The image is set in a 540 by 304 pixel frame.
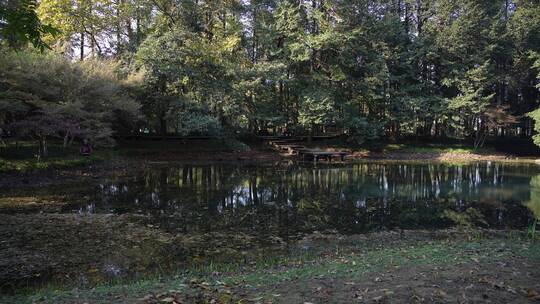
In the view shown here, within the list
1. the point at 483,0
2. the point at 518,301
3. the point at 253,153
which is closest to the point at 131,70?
the point at 253,153

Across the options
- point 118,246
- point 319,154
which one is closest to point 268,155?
point 319,154

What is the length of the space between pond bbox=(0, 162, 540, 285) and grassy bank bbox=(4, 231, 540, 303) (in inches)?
60.8

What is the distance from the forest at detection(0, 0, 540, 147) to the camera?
29.8m

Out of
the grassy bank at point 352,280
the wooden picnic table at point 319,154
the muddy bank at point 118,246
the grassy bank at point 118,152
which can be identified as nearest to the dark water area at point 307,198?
the muddy bank at point 118,246

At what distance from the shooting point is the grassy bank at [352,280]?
16.6 feet

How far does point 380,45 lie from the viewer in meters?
39.1

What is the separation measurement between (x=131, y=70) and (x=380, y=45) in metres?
22.7

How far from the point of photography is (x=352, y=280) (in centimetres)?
585

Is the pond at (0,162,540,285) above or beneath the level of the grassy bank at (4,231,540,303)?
beneath

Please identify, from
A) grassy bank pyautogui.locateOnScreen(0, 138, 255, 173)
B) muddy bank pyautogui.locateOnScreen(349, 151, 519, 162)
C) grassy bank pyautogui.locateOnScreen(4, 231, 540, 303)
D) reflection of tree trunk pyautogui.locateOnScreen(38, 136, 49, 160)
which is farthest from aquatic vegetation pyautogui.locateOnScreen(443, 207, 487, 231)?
muddy bank pyautogui.locateOnScreen(349, 151, 519, 162)

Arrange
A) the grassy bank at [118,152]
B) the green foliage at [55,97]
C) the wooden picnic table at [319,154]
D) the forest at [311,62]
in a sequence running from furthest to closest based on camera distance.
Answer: the wooden picnic table at [319,154]
the forest at [311,62]
the grassy bank at [118,152]
the green foliage at [55,97]

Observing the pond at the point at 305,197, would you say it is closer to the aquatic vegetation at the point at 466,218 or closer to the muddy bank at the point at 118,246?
the aquatic vegetation at the point at 466,218

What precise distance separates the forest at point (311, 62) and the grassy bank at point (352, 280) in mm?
19953

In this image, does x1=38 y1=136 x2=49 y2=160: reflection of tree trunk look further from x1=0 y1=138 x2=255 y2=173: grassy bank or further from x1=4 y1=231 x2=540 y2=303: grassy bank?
x1=4 y1=231 x2=540 y2=303: grassy bank
